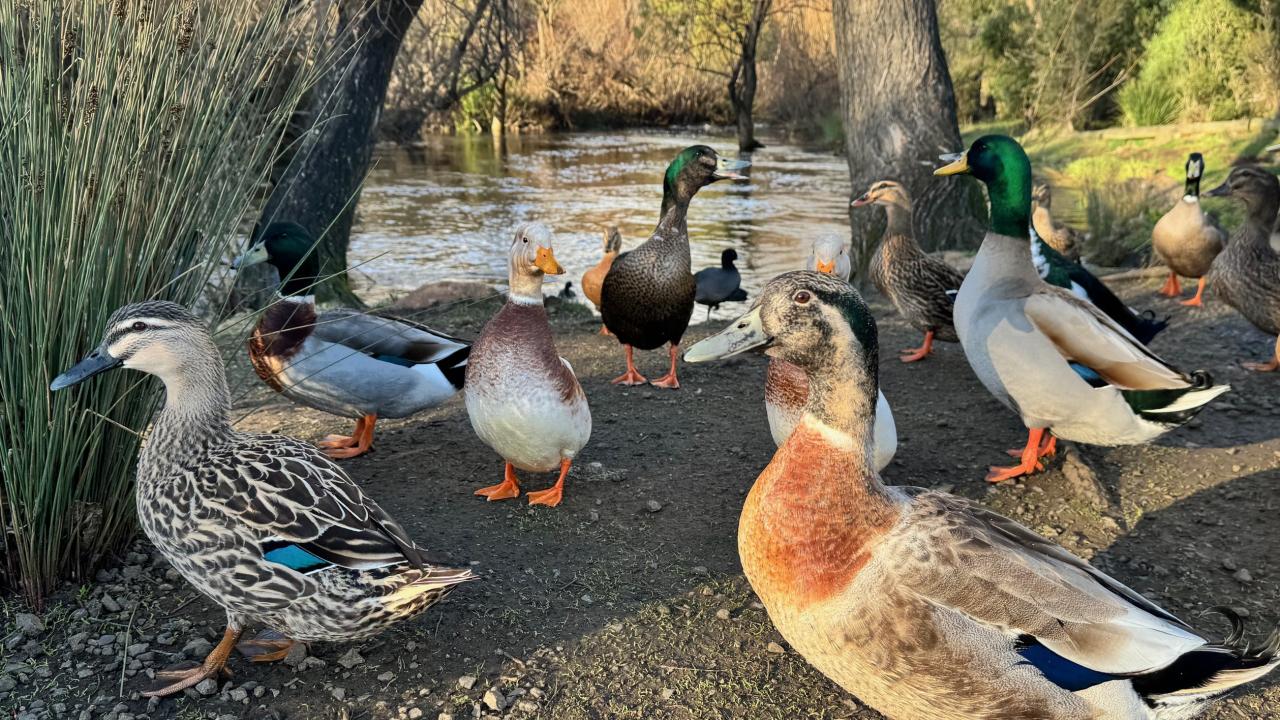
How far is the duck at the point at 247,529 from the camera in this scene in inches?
105

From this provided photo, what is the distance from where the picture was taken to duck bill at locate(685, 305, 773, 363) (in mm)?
2516

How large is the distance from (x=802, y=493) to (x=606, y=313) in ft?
11.2

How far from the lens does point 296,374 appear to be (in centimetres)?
424

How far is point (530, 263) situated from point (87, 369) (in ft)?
5.62

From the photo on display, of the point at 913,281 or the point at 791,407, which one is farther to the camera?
the point at 913,281

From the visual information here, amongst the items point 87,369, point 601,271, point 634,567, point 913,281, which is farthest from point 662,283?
point 87,369

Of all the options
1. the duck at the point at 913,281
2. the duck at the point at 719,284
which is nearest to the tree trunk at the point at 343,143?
the duck at the point at 719,284

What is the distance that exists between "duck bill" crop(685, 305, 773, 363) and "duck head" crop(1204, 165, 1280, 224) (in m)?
5.09

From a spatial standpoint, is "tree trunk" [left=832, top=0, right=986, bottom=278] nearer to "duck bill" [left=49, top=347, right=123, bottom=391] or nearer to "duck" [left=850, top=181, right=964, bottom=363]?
"duck" [left=850, top=181, right=964, bottom=363]

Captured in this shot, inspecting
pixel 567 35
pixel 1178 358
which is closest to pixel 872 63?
pixel 1178 358

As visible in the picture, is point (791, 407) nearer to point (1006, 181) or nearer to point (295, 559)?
point (1006, 181)

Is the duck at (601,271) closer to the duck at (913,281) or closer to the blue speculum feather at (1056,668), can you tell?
the duck at (913,281)

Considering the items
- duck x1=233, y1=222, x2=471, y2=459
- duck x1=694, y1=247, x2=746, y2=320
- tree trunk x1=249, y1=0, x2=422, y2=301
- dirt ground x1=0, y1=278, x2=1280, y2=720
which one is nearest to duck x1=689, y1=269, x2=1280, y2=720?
dirt ground x1=0, y1=278, x2=1280, y2=720

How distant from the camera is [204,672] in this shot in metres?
2.72
